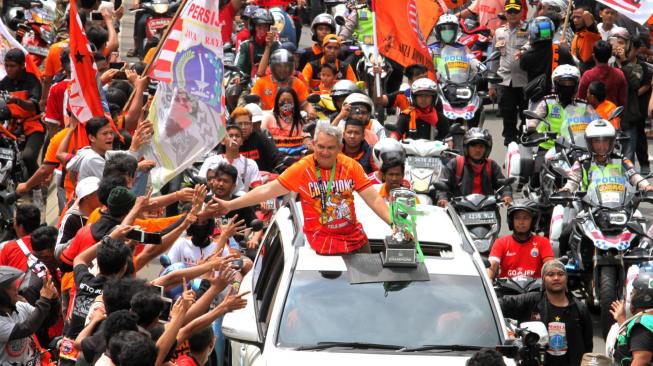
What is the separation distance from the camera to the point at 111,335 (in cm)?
846

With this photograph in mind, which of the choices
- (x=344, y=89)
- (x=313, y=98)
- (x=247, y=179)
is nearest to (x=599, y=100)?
(x=344, y=89)

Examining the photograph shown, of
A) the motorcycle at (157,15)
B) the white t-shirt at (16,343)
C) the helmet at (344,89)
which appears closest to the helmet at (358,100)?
the helmet at (344,89)

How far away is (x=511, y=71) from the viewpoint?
22.1m

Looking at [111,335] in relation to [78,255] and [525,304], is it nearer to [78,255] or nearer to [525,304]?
[78,255]

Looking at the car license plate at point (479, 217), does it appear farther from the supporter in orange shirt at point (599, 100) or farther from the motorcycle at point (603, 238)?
the supporter in orange shirt at point (599, 100)

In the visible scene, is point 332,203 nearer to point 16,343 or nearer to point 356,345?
point 356,345

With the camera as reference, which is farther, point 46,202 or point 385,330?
point 46,202

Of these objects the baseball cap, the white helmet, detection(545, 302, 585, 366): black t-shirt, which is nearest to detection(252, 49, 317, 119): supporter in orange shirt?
the white helmet

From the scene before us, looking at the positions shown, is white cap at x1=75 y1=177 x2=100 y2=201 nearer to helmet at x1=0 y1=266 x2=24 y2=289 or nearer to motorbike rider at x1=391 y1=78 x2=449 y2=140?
helmet at x1=0 y1=266 x2=24 y2=289

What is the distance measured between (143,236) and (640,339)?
10.8ft

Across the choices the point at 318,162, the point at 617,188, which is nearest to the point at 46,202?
the point at 617,188

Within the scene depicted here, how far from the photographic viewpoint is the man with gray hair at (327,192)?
10.7m

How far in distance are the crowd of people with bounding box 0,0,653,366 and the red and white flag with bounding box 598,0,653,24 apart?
3.03 feet

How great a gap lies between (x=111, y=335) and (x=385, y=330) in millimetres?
1983
